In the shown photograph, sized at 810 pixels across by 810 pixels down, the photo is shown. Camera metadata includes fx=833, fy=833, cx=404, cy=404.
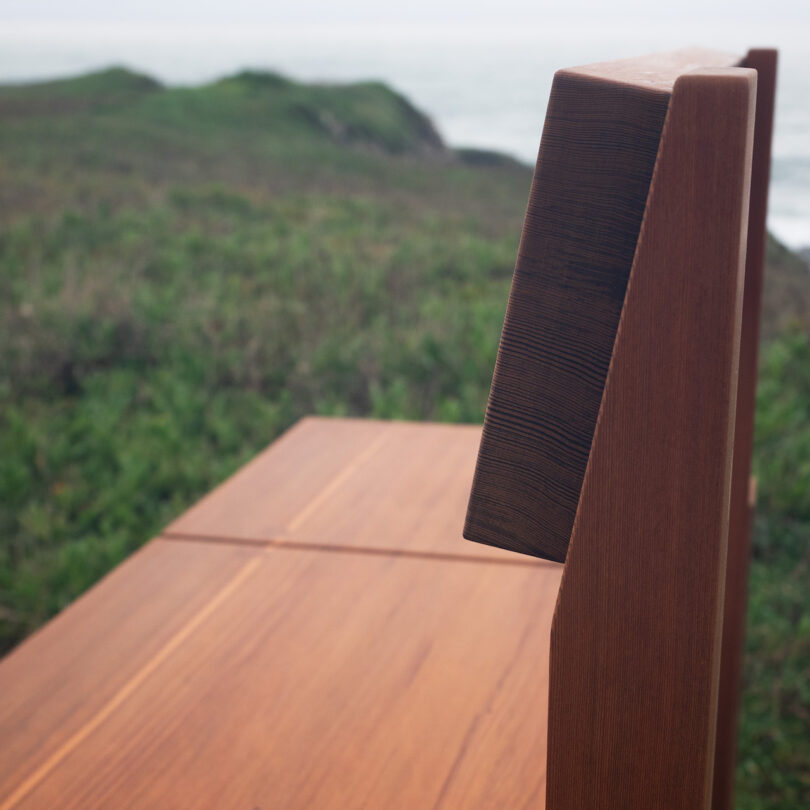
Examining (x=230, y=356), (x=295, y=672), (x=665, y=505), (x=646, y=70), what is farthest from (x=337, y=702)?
(x=230, y=356)

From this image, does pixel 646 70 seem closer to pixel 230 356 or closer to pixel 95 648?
pixel 95 648

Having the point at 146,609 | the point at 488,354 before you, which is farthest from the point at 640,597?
the point at 488,354

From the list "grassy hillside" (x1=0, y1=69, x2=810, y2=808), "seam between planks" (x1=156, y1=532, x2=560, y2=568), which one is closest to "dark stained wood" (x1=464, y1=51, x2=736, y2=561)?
"seam between planks" (x1=156, y1=532, x2=560, y2=568)

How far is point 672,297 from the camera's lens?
18.1 inches

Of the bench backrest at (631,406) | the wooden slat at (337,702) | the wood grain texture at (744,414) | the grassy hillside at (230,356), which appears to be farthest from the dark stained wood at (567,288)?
the grassy hillside at (230,356)

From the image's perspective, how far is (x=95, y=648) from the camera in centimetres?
112

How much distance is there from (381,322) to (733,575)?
366 cm

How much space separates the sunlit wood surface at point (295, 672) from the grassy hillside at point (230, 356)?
1.13m

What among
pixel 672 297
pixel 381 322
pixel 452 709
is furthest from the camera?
pixel 381 322

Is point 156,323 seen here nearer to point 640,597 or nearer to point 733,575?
point 733,575

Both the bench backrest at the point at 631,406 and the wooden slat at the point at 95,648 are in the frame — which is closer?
the bench backrest at the point at 631,406

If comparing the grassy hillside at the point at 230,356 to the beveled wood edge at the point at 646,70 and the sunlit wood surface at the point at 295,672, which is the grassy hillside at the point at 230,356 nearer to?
the sunlit wood surface at the point at 295,672

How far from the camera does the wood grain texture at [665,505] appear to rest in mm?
446

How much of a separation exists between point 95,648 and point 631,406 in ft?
2.96
